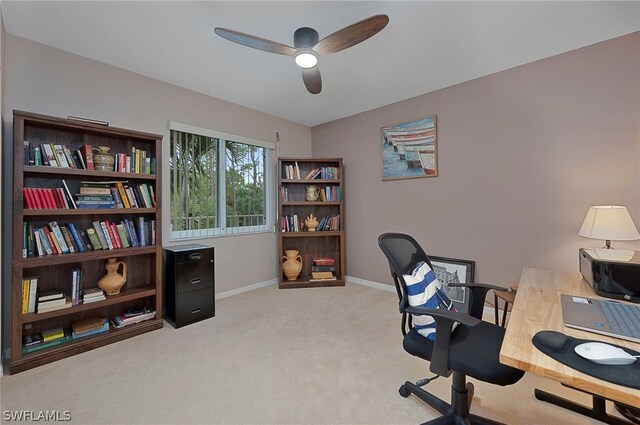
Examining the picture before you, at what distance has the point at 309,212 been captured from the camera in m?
4.31

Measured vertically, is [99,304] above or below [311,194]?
below

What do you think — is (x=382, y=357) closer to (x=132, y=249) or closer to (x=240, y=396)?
(x=240, y=396)

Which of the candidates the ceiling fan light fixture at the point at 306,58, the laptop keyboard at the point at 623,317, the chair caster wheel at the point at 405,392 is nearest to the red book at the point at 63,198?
the ceiling fan light fixture at the point at 306,58

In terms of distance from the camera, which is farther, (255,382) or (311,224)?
(311,224)

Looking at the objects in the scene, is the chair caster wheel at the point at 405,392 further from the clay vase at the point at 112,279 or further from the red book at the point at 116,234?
the red book at the point at 116,234

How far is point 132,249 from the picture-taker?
8.13 feet

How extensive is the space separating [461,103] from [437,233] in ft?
4.89

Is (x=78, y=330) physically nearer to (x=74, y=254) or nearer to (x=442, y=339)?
(x=74, y=254)

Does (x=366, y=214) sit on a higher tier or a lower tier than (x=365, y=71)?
lower

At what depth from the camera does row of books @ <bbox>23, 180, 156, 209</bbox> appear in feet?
6.82

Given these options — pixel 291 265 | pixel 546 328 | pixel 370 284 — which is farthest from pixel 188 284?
pixel 546 328

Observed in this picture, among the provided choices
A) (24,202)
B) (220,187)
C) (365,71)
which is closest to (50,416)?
(24,202)

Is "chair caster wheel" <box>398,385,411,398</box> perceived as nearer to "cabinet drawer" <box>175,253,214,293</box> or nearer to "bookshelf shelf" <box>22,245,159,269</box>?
"cabinet drawer" <box>175,253,214,293</box>

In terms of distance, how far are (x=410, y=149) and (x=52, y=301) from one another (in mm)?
3777
